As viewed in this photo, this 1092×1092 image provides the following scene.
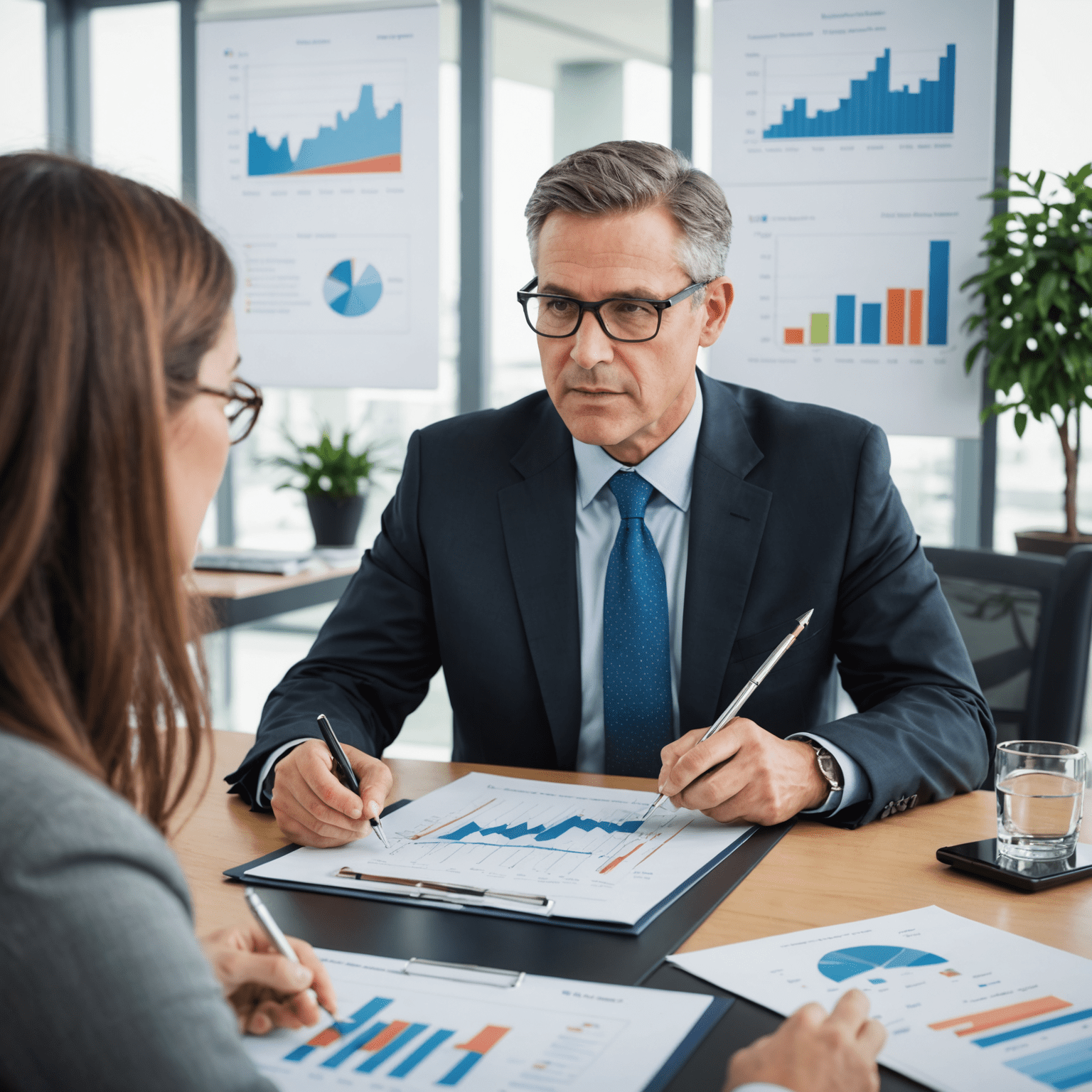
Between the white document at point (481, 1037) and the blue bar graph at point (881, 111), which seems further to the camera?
the blue bar graph at point (881, 111)

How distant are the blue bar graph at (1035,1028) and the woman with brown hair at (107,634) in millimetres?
481

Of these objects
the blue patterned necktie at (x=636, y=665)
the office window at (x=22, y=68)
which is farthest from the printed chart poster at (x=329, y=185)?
the blue patterned necktie at (x=636, y=665)

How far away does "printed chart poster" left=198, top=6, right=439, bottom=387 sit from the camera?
13.4 feet

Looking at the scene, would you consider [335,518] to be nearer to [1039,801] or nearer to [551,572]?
[551,572]

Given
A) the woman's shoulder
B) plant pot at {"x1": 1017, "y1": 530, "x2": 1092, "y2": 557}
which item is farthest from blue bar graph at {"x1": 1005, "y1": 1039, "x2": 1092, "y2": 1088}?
plant pot at {"x1": 1017, "y1": 530, "x2": 1092, "y2": 557}

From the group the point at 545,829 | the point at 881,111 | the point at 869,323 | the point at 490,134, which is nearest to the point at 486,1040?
the point at 545,829

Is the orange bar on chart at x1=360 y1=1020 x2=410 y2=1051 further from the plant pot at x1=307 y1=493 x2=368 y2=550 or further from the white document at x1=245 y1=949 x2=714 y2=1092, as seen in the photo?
the plant pot at x1=307 y1=493 x2=368 y2=550

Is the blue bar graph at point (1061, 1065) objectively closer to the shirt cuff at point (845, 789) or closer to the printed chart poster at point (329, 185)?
the shirt cuff at point (845, 789)

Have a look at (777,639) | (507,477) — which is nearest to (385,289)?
(507,477)

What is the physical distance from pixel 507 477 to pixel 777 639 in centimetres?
49

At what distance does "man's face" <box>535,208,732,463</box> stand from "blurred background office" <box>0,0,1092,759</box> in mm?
2192

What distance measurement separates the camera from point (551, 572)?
67.4 inches

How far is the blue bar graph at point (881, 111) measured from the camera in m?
3.50

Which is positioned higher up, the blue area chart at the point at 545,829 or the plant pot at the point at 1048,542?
the plant pot at the point at 1048,542
